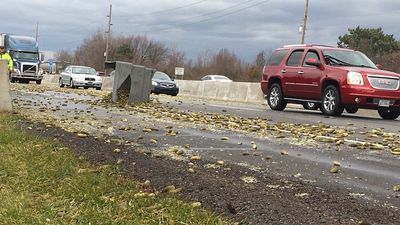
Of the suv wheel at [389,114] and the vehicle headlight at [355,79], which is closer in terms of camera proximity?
the vehicle headlight at [355,79]

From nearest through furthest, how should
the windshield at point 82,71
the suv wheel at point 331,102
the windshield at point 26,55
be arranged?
the suv wheel at point 331,102 < the windshield at point 82,71 < the windshield at point 26,55

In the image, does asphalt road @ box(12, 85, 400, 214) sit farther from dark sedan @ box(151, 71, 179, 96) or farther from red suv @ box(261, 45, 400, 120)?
dark sedan @ box(151, 71, 179, 96)

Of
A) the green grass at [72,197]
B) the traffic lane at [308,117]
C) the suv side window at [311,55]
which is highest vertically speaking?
the suv side window at [311,55]

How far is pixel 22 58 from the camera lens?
127 ft

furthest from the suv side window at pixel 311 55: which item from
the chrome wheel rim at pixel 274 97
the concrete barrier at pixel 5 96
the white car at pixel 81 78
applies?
the white car at pixel 81 78

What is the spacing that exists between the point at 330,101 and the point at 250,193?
977cm

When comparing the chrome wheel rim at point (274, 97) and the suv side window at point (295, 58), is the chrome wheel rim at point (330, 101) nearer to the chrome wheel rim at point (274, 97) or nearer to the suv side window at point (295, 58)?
the suv side window at point (295, 58)

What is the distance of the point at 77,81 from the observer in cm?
3353

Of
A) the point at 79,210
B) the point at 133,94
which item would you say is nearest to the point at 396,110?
the point at 133,94

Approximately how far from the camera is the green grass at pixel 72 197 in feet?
12.4

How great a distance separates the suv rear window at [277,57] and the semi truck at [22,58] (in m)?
26.8

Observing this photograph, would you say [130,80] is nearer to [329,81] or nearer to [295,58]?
[295,58]

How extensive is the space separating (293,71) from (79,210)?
1179 cm

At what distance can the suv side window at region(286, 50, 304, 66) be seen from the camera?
1520 centimetres
